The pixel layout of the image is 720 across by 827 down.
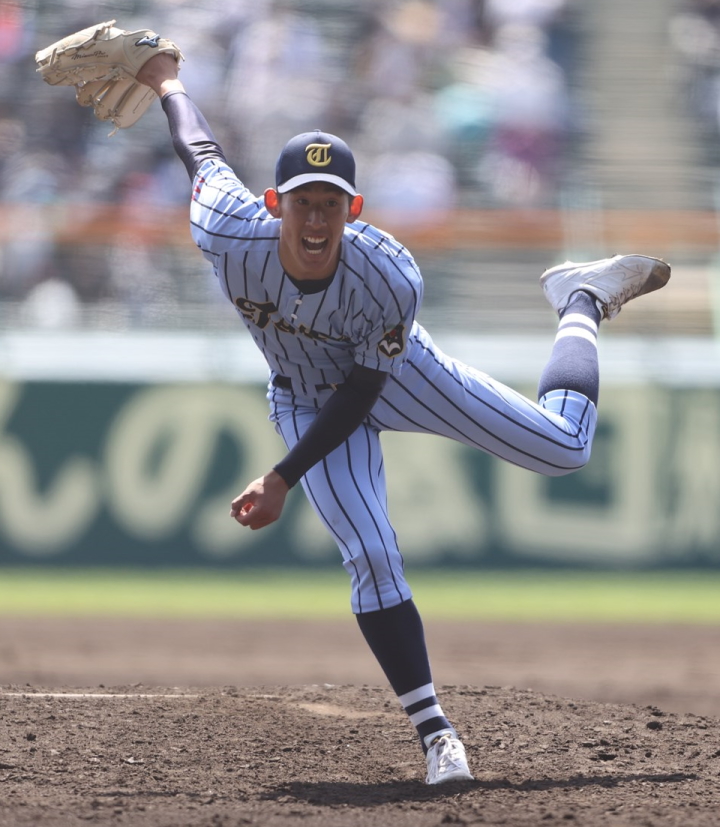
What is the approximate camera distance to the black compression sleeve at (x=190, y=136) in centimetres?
402

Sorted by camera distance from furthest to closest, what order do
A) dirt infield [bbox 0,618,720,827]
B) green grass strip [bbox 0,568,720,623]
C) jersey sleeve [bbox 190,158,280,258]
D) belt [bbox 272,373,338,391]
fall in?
1. green grass strip [bbox 0,568,720,623]
2. belt [bbox 272,373,338,391]
3. jersey sleeve [bbox 190,158,280,258]
4. dirt infield [bbox 0,618,720,827]

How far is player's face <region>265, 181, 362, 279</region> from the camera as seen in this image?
3.47 metres

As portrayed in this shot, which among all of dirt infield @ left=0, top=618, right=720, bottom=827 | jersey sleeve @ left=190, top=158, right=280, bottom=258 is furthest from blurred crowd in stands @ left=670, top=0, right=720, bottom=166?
jersey sleeve @ left=190, top=158, right=280, bottom=258

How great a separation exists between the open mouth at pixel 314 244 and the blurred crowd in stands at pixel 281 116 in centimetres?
605

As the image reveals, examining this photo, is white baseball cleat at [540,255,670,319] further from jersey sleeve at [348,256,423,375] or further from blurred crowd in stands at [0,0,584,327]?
blurred crowd in stands at [0,0,584,327]

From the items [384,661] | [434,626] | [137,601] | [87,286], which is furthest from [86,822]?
[87,286]

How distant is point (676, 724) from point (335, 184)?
8.57ft

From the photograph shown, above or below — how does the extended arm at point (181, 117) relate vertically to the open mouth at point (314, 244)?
above

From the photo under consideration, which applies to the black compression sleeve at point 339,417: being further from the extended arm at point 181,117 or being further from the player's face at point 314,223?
the extended arm at point 181,117

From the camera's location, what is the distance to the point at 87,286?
31.4 ft

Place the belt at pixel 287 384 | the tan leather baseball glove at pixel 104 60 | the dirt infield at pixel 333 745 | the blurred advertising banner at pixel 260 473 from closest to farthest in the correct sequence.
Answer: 1. the dirt infield at pixel 333 745
2. the belt at pixel 287 384
3. the tan leather baseball glove at pixel 104 60
4. the blurred advertising banner at pixel 260 473

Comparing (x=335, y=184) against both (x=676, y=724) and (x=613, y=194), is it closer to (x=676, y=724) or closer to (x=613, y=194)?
(x=676, y=724)

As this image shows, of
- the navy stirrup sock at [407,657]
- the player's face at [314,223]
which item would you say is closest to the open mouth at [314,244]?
the player's face at [314,223]

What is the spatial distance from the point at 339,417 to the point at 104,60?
164 cm
